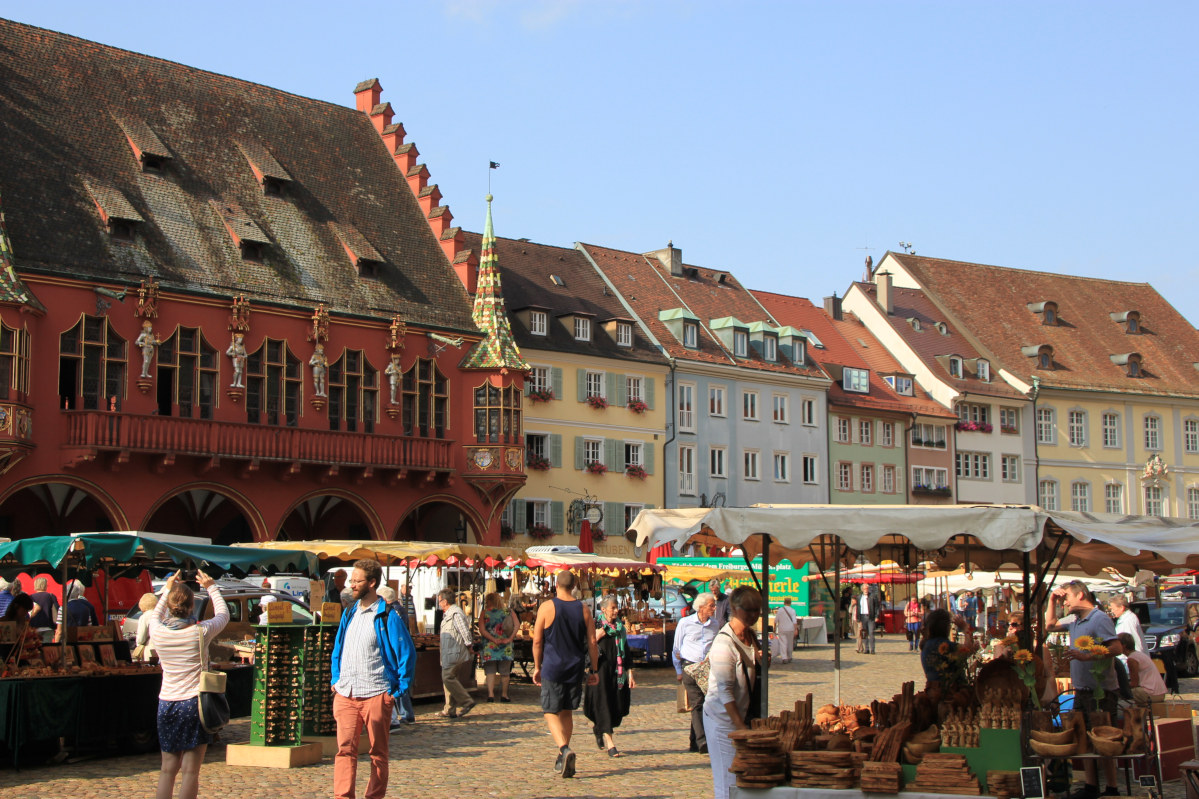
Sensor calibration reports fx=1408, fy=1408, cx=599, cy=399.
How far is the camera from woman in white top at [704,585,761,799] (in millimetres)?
10406

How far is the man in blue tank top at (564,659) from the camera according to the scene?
13469 mm

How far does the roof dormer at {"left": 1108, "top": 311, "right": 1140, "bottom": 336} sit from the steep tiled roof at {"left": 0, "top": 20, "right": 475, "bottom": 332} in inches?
1554

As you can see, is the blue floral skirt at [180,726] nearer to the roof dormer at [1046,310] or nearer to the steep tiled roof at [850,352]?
the steep tiled roof at [850,352]

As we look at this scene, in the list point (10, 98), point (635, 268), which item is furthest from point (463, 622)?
point (635, 268)

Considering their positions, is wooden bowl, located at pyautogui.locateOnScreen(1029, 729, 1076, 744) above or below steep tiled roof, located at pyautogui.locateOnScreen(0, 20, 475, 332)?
below

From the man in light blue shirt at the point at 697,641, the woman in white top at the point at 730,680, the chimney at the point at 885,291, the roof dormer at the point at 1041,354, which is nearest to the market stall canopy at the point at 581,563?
the man in light blue shirt at the point at 697,641

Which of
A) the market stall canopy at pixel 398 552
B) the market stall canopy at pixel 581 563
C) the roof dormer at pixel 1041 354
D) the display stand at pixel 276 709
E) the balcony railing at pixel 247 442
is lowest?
the display stand at pixel 276 709

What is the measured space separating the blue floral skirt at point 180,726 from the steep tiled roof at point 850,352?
156ft

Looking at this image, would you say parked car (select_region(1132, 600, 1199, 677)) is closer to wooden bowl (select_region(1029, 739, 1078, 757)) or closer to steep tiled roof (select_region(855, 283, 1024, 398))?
wooden bowl (select_region(1029, 739, 1078, 757))

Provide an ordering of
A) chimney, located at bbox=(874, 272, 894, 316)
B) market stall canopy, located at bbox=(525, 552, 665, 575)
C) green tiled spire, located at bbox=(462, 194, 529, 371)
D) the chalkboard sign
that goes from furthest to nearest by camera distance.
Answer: chimney, located at bbox=(874, 272, 894, 316)
green tiled spire, located at bbox=(462, 194, 529, 371)
market stall canopy, located at bbox=(525, 552, 665, 575)
the chalkboard sign

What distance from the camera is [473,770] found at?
46.3 feet

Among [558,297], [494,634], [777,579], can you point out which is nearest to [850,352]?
[558,297]

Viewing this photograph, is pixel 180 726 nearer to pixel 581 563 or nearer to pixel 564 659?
pixel 564 659

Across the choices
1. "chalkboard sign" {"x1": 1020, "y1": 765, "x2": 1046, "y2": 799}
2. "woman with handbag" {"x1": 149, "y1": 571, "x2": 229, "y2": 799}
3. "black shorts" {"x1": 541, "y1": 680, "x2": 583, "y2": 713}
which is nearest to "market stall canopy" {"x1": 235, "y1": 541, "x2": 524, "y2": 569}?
"black shorts" {"x1": 541, "y1": 680, "x2": 583, "y2": 713}
